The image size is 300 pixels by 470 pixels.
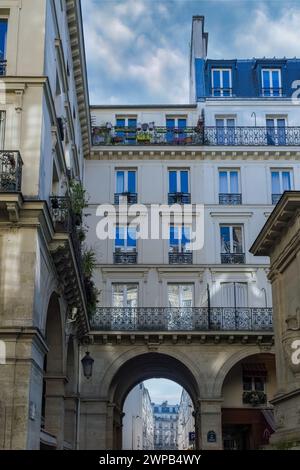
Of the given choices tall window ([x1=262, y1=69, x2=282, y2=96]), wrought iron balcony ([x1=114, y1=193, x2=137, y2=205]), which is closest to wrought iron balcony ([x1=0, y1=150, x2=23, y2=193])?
wrought iron balcony ([x1=114, y1=193, x2=137, y2=205])

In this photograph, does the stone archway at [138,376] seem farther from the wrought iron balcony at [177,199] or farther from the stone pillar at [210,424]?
the wrought iron balcony at [177,199]

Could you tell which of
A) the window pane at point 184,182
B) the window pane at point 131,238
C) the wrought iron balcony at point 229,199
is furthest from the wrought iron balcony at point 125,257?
the wrought iron balcony at point 229,199

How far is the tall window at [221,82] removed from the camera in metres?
36.8

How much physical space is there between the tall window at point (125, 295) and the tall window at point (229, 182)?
6.28 meters

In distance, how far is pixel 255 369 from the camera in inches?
1283

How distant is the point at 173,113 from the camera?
120ft

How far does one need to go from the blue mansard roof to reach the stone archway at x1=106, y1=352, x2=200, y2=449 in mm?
13096

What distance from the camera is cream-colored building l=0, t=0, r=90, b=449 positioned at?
47.4ft

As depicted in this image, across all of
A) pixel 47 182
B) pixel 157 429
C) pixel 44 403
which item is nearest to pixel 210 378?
pixel 44 403

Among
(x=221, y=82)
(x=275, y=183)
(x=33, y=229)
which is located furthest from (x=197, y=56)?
(x=33, y=229)

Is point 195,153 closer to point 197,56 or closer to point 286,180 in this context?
point 286,180

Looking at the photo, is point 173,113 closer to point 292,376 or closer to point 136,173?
point 136,173

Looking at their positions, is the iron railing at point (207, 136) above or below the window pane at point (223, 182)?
above

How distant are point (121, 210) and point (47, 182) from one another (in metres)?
16.2
